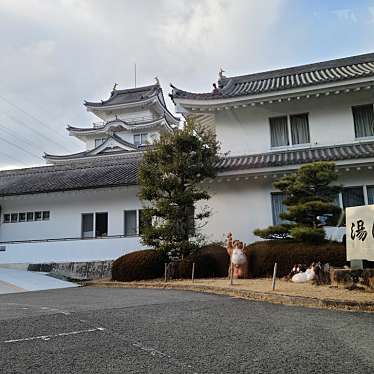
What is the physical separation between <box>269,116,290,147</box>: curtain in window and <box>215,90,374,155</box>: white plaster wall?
0.60 feet

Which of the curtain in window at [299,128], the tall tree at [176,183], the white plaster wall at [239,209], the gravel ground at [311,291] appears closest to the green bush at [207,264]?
the tall tree at [176,183]

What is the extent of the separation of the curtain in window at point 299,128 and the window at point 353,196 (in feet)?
8.97

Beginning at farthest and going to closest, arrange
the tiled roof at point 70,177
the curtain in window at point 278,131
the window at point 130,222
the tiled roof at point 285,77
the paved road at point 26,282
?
the tiled roof at point 70,177
the window at point 130,222
the curtain in window at point 278,131
the tiled roof at point 285,77
the paved road at point 26,282

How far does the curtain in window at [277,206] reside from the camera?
14.1m

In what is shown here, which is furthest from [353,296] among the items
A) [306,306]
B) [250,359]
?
[250,359]

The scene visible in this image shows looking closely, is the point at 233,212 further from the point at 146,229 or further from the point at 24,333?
the point at 24,333

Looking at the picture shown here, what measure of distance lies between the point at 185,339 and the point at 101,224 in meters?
13.3

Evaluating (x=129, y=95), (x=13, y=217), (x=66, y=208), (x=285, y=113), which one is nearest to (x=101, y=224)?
(x=66, y=208)

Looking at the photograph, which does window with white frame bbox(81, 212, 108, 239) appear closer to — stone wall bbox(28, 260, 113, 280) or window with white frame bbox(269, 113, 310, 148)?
stone wall bbox(28, 260, 113, 280)

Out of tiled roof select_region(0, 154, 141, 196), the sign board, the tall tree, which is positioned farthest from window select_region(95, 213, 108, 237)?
the sign board

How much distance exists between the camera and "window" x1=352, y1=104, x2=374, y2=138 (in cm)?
1466

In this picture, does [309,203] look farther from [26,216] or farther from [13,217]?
[13,217]

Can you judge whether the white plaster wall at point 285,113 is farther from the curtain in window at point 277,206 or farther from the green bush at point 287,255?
the green bush at point 287,255

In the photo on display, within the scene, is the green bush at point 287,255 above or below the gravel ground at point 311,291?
above
